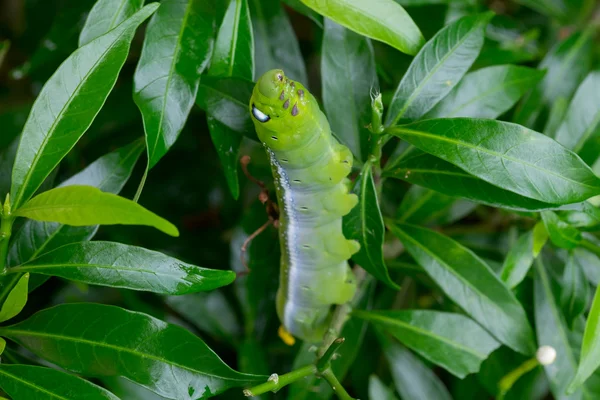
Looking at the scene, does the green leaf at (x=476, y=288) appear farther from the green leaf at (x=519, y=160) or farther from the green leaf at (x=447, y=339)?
the green leaf at (x=519, y=160)

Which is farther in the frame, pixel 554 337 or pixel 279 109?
pixel 554 337

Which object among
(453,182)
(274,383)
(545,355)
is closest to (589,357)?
(545,355)

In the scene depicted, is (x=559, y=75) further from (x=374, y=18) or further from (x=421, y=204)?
(x=374, y=18)

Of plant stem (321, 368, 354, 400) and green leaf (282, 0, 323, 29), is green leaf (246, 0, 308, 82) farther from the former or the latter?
A: plant stem (321, 368, 354, 400)

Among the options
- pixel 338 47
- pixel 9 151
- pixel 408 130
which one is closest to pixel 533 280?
pixel 408 130

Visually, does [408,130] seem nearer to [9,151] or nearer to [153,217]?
[153,217]

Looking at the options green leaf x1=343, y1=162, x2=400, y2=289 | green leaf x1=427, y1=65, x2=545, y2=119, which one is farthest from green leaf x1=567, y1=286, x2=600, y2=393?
green leaf x1=427, y1=65, x2=545, y2=119
